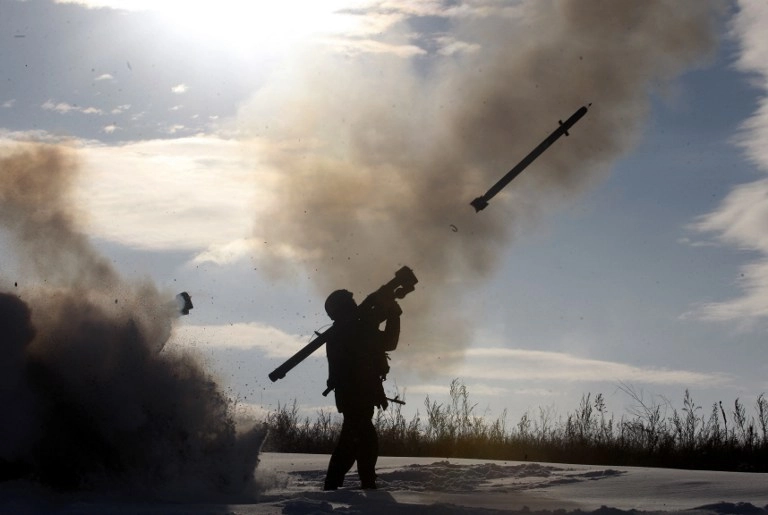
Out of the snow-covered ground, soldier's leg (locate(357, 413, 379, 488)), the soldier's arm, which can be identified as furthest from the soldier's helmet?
the snow-covered ground

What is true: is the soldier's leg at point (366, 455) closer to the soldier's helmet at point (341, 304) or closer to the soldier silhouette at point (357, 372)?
the soldier silhouette at point (357, 372)

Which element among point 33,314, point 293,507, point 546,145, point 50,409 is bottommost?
point 293,507

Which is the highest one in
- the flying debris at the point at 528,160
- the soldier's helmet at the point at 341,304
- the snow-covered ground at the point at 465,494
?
the flying debris at the point at 528,160

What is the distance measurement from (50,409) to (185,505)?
2850 millimetres

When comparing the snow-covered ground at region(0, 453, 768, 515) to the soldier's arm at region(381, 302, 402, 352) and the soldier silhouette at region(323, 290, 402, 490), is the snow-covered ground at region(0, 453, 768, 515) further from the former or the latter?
the soldier's arm at region(381, 302, 402, 352)

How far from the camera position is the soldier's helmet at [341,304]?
1302cm

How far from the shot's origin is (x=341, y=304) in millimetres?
13039

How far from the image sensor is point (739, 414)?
59.7 ft

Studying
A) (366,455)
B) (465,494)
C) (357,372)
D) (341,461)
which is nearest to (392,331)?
(357,372)

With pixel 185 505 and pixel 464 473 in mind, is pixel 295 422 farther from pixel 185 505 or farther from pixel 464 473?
pixel 185 505

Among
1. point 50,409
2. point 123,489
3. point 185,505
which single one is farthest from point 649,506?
point 50,409

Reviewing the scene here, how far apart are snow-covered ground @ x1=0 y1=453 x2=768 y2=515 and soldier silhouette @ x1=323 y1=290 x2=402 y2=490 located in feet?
1.77

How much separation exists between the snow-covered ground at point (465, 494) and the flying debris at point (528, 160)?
367 cm

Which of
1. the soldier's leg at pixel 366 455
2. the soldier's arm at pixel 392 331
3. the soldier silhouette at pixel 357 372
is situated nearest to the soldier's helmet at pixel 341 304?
the soldier silhouette at pixel 357 372
